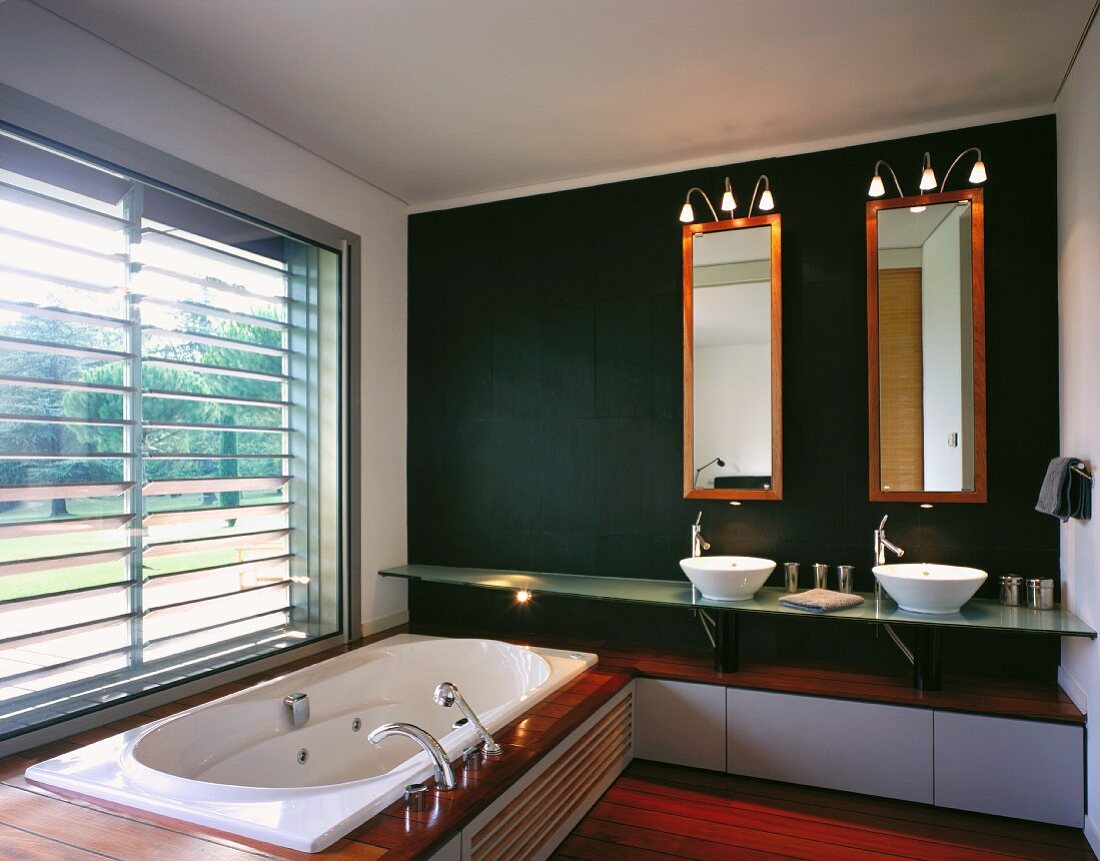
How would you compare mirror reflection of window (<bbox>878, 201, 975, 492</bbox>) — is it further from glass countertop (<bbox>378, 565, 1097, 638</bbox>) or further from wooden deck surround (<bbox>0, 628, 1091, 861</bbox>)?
wooden deck surround (<bbox>0, 628, 1091, 861</bbox>)

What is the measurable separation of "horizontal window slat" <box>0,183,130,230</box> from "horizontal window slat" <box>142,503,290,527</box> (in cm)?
104

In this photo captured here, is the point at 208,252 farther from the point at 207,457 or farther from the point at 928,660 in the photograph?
the point at 928,660

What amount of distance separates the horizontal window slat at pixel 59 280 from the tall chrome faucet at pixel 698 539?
2.56 metres

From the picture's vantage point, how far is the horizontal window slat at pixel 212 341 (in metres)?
3.00

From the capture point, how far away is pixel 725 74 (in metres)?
3.01

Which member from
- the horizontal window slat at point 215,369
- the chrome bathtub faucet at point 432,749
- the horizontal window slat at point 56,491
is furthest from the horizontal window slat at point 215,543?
the chrome bathtub faucet at point 432,749

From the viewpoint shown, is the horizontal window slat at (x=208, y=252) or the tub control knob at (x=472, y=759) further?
the horizontal window slat at (x=208, y=252)

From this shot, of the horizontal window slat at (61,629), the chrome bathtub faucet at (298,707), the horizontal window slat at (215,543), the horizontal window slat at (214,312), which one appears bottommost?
the chrome bathtub faucet at (298,707)

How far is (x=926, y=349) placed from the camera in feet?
11.2

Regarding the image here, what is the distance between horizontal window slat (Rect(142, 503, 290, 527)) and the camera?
2.98m

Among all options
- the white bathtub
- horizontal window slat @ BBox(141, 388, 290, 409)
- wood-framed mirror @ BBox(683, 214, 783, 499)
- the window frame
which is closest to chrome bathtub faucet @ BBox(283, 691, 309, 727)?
the white bathtub

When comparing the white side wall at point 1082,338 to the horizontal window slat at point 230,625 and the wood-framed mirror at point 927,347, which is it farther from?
the horizontal window slat at point 230,625

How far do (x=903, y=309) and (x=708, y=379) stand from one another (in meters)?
0.88

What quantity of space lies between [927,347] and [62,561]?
132 inches
